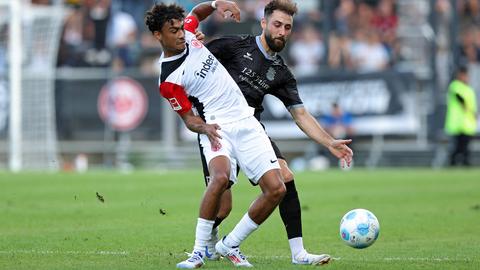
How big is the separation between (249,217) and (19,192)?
9900mm

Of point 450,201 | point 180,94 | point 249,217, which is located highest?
point 180,94

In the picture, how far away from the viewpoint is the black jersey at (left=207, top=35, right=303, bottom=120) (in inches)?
362

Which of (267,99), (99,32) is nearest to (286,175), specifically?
(267,99)

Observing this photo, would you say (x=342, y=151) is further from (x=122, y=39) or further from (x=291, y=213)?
(x=122, y=39)

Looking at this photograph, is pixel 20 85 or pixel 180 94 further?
pixel 20 85

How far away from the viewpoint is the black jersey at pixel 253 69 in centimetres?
920

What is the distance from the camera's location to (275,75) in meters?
9.21

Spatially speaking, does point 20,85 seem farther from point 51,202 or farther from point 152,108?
point 51,202

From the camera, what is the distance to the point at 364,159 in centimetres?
2772

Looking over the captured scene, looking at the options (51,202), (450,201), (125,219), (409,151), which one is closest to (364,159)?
(409,151)

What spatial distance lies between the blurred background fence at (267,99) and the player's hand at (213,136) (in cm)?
1885

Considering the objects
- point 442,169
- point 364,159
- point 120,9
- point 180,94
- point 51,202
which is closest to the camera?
point 180,94

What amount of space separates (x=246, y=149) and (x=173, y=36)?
1.14 meters

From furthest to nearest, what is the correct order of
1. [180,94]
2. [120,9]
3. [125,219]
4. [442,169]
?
[120,9]
[442,169]
[125,219]
[180,94]
